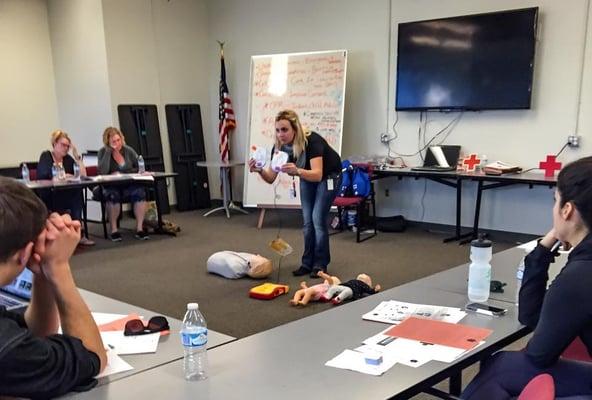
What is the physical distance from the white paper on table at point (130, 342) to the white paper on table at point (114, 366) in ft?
0.15

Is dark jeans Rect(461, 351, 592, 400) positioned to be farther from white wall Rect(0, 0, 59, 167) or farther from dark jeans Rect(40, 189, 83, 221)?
white wall Rect(0, 0, 59, 167)

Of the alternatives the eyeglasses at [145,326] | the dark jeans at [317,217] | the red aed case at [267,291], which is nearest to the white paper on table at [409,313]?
the eyeglasses at [145,326]

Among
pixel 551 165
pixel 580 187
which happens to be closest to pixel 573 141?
pixel 551 165

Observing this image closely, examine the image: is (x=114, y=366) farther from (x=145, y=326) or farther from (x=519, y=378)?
(x=519, y=378)

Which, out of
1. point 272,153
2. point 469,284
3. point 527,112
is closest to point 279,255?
point 272,153

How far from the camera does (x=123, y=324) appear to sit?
178 centimetres

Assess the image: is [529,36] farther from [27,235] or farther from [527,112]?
[27,235]

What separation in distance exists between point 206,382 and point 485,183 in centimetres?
506

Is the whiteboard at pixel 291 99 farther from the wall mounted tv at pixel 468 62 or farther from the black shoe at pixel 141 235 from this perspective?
the black shoe at pixel 141 235

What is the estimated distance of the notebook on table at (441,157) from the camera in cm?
603

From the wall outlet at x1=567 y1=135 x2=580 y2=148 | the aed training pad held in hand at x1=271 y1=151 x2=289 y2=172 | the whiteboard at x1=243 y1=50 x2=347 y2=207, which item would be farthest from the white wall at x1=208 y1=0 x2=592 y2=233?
the aed training pad held in hand at x1=271 y1=151 x2=289 y2=172

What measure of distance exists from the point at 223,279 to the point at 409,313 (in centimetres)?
297

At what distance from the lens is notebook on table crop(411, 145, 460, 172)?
603 centimetres

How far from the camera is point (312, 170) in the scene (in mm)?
4250
